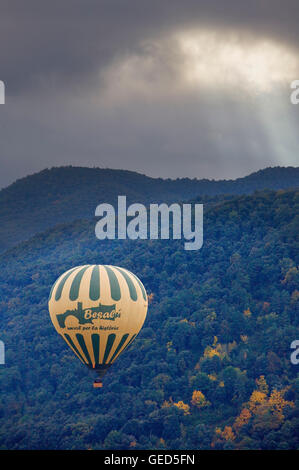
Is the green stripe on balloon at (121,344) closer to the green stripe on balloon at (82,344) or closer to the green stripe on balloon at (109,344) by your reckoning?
the green stripe on balloon at (109,344)

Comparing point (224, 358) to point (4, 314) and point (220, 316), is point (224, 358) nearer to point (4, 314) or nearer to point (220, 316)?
point (220, 316)

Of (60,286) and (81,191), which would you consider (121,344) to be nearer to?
(60,286)

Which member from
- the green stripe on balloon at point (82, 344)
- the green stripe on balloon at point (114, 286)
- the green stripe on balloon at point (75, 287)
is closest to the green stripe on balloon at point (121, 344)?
the green stripe on balloon at point (82, 344)

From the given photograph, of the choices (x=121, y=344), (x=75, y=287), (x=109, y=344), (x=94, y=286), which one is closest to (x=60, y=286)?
(x=75, y=287)

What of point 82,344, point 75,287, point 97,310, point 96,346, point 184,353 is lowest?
point 184,353

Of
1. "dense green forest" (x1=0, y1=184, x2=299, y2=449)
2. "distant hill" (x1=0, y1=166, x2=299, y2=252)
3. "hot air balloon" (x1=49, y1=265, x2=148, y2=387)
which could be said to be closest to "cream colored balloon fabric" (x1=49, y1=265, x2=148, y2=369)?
"hot air balloon" (x1=49, y1=265, x2=148, y2=387)
